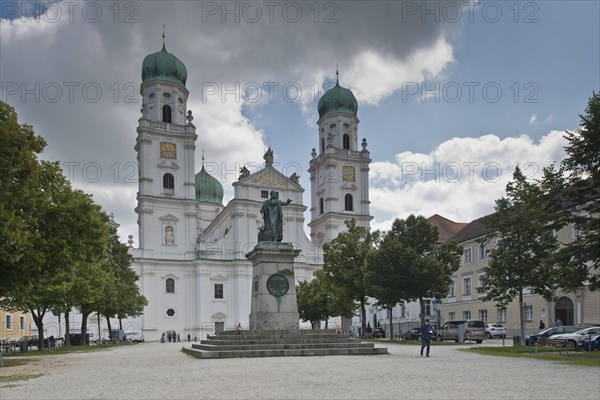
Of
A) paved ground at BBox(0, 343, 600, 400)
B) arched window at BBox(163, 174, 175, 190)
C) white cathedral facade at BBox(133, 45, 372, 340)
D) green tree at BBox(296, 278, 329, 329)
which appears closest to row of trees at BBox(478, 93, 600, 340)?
paved ground at BBox(0, 343, 600, 400)

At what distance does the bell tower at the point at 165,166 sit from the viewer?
229 feet

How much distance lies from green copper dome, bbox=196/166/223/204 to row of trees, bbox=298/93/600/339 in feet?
156

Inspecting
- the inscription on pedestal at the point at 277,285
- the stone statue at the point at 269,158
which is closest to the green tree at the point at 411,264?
the inscription on pedestal at the point at 277,285

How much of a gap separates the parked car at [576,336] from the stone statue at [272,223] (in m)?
13.8

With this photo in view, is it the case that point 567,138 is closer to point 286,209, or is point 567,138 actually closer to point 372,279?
point 372,279

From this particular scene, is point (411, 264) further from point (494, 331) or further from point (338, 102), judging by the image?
point (338, 102)

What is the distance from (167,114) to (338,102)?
23.6 m

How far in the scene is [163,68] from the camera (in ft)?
242

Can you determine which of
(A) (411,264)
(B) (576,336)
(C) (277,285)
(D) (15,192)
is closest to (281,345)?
(C) (277,285)

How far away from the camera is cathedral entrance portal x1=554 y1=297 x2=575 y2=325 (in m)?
41.2

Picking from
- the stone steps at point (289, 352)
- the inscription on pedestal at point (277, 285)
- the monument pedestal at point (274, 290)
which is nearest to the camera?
the stone steps at point (289, 352)

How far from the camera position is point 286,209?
74.2m

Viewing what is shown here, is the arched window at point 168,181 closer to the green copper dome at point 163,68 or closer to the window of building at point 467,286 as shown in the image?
the green copper dome at point 163,68

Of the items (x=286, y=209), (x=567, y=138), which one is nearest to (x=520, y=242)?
(x=567, y=138)
